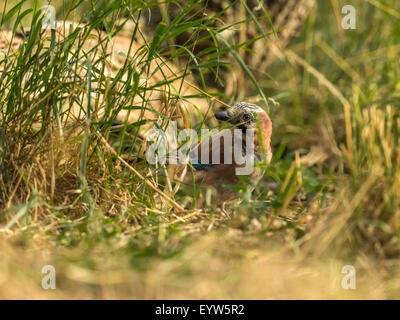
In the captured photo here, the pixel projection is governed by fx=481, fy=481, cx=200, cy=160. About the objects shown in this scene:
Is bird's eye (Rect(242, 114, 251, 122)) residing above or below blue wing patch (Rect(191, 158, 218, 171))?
above

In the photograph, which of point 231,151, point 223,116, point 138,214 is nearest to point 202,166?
point 231,151

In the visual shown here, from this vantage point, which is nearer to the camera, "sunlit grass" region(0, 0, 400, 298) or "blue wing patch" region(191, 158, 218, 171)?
"sunlit grass" region(0, 0, 400, 298)

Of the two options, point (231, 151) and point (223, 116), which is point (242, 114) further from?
point (231, 151)

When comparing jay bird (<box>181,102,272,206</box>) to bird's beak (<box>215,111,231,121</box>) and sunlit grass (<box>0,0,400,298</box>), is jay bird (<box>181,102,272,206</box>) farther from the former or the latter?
sunlit grass (<box>0,0,400,298</box>)

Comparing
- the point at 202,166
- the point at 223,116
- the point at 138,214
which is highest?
the point at 223,116

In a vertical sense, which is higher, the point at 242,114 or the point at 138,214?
the point at 242,114

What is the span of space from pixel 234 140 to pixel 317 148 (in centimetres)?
125

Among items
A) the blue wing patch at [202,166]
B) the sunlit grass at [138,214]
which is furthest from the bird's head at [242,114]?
the sunlit grass at [138,214]

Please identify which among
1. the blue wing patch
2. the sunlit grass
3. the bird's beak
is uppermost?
the bird's beak

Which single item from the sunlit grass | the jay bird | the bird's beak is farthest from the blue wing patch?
the sunlit grass

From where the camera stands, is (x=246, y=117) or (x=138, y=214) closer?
(x=138, y=214)

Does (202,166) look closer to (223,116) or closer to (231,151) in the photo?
(231,151)

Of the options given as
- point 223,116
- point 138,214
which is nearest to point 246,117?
point 223,116
